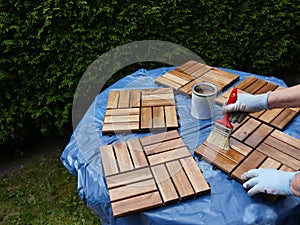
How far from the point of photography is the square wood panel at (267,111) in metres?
1.71

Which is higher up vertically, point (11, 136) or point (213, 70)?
point (213, 70)

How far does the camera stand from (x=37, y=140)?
3.36 metres

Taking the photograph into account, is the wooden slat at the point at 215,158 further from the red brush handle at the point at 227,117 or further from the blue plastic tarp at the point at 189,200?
the red brush handle at the point at 227,117

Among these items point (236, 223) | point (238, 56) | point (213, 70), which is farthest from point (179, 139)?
point (238, 56)

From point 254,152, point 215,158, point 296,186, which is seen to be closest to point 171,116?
point 215,158

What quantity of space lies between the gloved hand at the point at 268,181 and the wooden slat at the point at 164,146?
38 centimetres

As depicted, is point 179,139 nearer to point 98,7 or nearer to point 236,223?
point 236,223

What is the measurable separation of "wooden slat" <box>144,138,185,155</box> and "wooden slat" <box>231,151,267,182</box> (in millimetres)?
316

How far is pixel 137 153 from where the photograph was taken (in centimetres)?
154

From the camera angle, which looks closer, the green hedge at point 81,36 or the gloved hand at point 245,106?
the gloved hand at point 245,106

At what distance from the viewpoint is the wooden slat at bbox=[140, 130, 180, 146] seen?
63.2 inches

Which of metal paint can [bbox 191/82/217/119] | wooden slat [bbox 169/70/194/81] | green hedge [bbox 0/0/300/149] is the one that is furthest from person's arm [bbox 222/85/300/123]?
green hedge [bbox 0/0/300/149]

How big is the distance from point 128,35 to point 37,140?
1.61m

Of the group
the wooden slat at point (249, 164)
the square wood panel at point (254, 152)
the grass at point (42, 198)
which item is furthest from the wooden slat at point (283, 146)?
the grass at point (42, 198)
